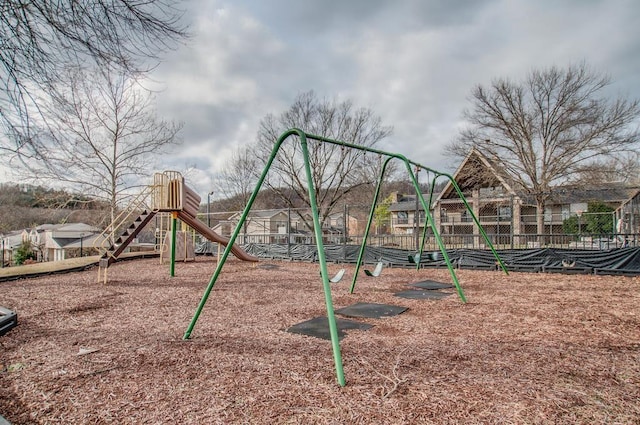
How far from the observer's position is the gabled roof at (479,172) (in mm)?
22734

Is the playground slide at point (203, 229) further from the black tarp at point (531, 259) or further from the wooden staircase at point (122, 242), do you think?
the black tarp at point (531, 259)

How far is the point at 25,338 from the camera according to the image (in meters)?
4.16

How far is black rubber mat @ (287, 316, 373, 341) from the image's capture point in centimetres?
419

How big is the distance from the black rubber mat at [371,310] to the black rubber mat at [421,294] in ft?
3.40

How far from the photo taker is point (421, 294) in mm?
6910

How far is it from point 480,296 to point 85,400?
5.99 meters

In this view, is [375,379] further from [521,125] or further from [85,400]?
[521,125]

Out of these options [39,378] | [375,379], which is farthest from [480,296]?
[39,378]

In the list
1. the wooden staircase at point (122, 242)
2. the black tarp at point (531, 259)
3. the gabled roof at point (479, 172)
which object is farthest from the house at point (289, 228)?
the gabled roof at point (479, 172)

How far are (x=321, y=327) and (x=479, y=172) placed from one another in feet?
71.1

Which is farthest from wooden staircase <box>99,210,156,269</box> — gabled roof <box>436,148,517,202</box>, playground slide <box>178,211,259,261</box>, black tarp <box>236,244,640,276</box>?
gabled roof <box>436,148,517,202</box>

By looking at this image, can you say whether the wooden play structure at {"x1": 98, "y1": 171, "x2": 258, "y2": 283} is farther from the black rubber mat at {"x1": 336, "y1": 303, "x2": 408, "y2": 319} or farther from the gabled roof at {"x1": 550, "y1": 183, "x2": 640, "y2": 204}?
the gabled roof at {"x1": 550, "y1": 183, "x2": 640, "y2": 204}

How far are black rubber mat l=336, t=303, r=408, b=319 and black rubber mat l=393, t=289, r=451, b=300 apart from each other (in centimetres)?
104

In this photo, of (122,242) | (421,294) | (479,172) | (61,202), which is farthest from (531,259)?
(61,202)
